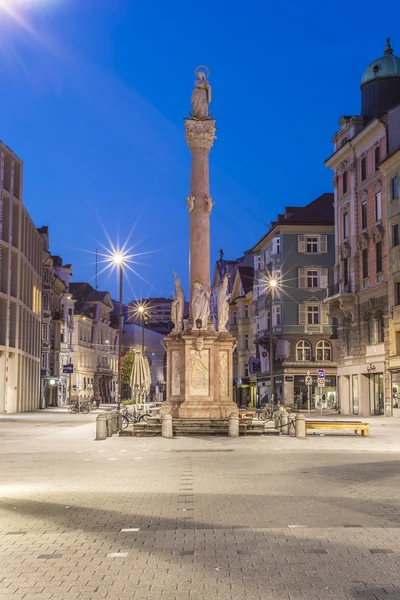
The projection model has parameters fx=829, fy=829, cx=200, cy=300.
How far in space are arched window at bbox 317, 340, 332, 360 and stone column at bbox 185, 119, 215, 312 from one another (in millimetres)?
41782

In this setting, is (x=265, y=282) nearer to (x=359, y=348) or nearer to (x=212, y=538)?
(x=359, y=348)

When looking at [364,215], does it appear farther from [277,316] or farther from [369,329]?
[277,316]

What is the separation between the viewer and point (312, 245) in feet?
243

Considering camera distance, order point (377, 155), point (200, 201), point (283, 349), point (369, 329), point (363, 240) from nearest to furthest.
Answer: point (200, 201)
point (377, 155)
point (369, 329)
point (363, 240)
point (283, 349)

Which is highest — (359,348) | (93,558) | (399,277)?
(399,277)

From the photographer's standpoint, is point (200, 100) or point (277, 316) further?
point (277, 316)

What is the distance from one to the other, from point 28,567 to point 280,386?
6595cm

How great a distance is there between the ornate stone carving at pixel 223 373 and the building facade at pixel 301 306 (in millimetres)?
40495

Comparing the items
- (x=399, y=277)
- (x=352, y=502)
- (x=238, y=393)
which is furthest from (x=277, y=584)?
(x=238, y=393)

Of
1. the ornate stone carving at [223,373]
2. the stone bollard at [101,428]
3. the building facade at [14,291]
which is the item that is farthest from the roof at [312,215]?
the stone bollard at [101,428]

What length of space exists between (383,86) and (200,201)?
98.9ft

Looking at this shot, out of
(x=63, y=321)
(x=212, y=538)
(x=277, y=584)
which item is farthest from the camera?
(x=63, y=321)

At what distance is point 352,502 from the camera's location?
12750mm

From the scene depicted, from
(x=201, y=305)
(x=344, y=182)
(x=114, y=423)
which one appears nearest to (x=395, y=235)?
(x=344, y=182)
